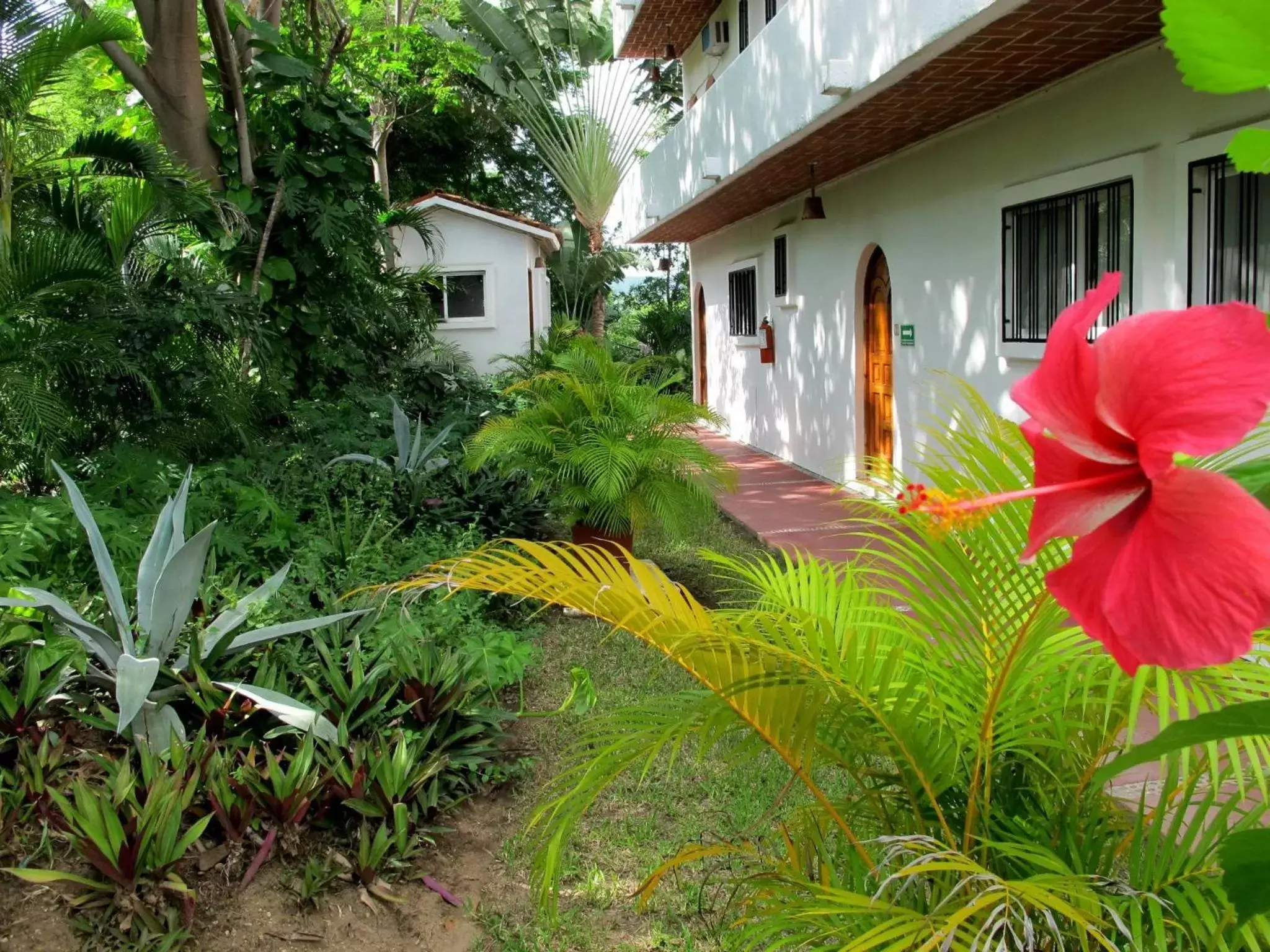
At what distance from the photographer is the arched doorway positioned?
60.7 ft

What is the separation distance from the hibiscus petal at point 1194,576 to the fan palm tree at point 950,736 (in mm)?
1456

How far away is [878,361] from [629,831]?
283 inches

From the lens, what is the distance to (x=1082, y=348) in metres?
0.44

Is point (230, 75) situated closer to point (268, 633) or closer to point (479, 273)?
point (268, 633)

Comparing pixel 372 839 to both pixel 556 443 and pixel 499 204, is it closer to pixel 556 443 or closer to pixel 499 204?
pixel 556 443

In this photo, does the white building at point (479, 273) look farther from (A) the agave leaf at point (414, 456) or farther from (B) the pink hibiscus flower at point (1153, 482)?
(B) the pink hibiscus flower at point (1153, 482)

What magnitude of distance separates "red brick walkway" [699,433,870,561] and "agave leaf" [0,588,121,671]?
4.20m

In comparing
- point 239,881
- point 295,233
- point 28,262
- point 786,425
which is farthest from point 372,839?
point 786,425

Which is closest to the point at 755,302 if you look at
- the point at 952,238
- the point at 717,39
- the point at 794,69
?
the point at 717,39

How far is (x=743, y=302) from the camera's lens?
14.7 metres

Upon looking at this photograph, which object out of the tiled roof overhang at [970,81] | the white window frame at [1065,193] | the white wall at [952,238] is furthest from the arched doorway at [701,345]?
the white window frame at [1065,193]

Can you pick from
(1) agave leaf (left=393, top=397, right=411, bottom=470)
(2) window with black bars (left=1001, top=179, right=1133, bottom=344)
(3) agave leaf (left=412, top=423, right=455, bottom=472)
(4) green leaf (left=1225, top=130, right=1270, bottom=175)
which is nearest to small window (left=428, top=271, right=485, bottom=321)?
(3) agave leaf (left=412, top=423, right=455, bottom=472)

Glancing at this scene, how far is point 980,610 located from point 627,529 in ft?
16.0

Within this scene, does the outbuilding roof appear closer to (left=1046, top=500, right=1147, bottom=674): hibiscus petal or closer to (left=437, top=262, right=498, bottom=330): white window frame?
(left=437, top=262, right=498, bottom=330): white window frame
